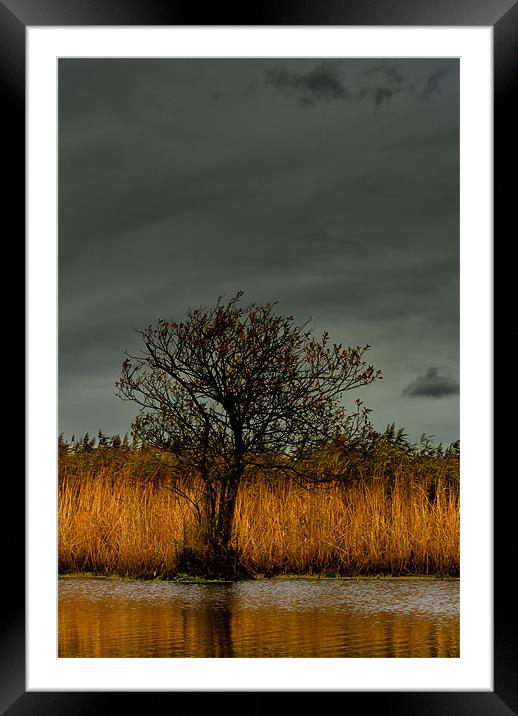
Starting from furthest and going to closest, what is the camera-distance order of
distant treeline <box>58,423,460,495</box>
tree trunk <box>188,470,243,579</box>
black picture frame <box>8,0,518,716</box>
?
distant treeline <box>58,423,460,495</box>
tree trunk <box>188,470,243,579</box>
black picture frame <box>8,0,518,716</box>

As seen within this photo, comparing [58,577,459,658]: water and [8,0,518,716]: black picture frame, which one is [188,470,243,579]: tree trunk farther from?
[8,0,518,716]: black picture frame

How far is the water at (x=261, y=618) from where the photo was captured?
3.65 metres

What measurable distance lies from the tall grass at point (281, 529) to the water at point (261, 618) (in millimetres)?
122

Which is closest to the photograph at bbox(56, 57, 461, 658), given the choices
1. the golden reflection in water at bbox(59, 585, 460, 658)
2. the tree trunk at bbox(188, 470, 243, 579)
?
the tree trunk at bbox(188, 470, 243, 579)

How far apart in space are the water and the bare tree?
1.67 feet

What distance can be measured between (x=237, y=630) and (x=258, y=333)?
1957 millimetres

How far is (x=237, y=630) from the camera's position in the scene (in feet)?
12.8

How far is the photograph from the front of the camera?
16.2 ft

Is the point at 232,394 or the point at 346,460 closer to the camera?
the point at 232,394

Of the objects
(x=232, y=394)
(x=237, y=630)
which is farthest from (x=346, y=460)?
(x=237, y=630)

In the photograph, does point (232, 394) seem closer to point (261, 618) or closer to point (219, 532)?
point (219, 532)
